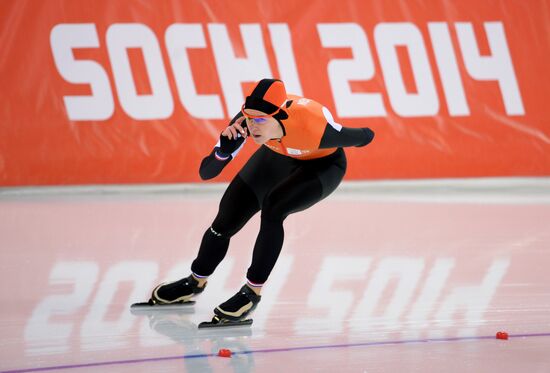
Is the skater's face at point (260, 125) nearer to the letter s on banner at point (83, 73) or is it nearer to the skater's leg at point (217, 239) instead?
the skater's leg at point (217, 239)

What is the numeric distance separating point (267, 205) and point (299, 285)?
3.06ft

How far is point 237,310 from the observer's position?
13.8ft

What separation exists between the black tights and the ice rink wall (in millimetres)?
4061

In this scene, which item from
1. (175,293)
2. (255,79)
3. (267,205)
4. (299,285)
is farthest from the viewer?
(255,79)

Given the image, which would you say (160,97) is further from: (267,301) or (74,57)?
(267,301)

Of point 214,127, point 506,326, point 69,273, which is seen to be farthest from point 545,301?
point 214,127

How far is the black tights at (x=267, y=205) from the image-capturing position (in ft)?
13.9

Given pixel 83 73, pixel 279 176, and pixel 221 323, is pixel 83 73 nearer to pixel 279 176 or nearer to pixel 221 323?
pixel 279 176

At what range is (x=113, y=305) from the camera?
4523 millimetres

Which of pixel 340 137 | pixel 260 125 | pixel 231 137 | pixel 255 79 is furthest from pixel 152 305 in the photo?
pixel 255 79

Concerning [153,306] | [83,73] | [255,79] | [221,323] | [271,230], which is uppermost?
[83,73]

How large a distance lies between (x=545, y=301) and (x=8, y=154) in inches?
207

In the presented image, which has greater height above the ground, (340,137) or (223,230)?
(340,137)

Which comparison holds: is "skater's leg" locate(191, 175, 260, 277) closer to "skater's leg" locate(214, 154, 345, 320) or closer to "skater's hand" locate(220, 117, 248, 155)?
"skater's leg" locate(214, 154, 345, 320)
